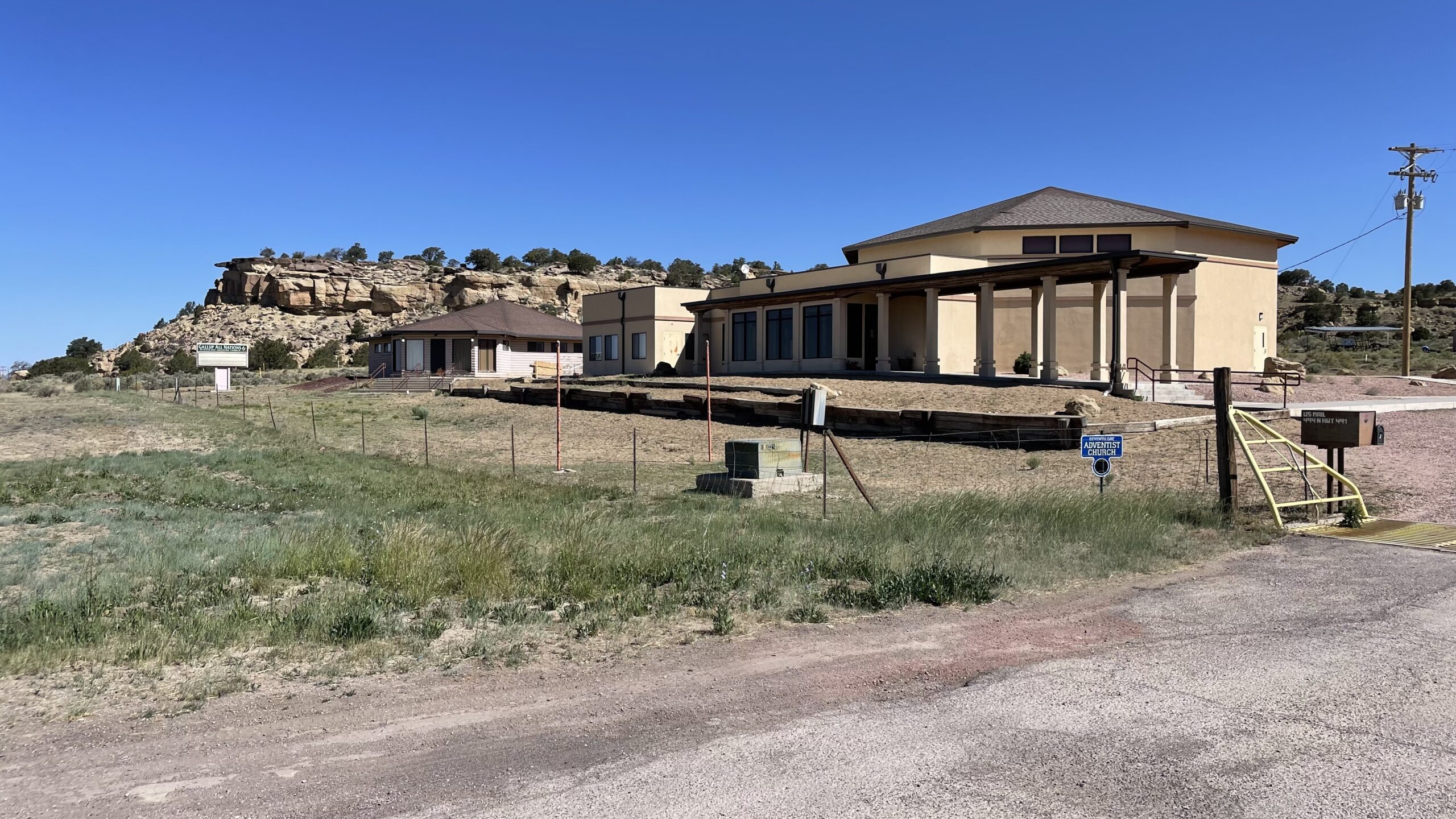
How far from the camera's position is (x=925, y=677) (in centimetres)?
670

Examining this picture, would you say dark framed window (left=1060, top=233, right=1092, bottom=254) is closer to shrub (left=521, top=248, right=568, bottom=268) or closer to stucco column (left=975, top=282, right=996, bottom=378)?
stucco column (left=975, top=282, right=996, bottom=378)

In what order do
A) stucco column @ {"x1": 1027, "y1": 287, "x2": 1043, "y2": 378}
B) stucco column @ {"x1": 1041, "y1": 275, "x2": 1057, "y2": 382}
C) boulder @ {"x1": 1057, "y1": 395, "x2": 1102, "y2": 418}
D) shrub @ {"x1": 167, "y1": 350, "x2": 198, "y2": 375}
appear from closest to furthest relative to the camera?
boulder @ {"x1": 1057, "y1": 395, "x2": 1102, "y2": 418} → stucco column @ {"x1": 1041, "y1": 275, "x2": 1057, "y2": 382} → stucco column @ {"x1": 1027, "y1": 287, "x2": 1043, "y2": 378} → shrub @ {"x1": 167, "y1": 350, "x2": 198, "y2": 375}

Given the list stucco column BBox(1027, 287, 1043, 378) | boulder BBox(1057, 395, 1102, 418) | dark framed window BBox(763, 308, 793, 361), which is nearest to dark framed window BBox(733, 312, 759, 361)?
dark framed window BBox(763, 308, 793, 361)

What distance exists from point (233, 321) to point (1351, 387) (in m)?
93.2

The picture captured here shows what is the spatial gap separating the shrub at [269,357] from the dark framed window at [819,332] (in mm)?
48681

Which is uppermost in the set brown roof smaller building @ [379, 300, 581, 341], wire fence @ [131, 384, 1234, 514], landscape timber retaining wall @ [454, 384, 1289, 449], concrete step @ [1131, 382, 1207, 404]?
brown roof smaller building @ [379, 300, 581, 341]

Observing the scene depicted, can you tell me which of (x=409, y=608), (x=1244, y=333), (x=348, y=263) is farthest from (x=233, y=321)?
(x=409, y=608)

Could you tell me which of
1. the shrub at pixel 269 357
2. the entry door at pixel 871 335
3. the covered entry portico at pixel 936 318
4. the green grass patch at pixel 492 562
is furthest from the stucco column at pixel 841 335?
the shrub at pixel 269 357

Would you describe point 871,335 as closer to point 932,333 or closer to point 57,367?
point 932,333

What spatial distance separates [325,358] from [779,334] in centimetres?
5186

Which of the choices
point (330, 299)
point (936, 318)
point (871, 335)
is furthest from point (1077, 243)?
point (330, 299)

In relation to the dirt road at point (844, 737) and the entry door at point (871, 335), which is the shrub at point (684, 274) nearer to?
the entry door at point (871, 335)

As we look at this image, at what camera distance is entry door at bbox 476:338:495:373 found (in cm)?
5606

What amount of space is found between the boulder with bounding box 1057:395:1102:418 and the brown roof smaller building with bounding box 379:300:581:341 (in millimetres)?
38308
